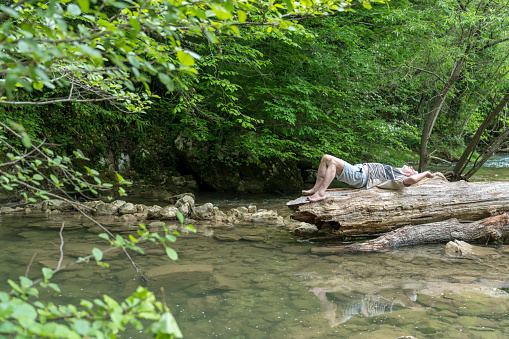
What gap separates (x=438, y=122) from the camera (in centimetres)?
1630

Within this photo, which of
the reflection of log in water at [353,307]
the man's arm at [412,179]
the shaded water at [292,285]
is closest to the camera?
the shaded water at [292,285]

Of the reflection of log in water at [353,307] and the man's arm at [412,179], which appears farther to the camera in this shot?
the man's arm at [412,179]

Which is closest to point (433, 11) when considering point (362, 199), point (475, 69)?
point (475, 69)

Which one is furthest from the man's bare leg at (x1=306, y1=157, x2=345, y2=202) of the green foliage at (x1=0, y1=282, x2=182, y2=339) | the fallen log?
the green foliage at (x1=0, y1=282, x2=182, y2=339)

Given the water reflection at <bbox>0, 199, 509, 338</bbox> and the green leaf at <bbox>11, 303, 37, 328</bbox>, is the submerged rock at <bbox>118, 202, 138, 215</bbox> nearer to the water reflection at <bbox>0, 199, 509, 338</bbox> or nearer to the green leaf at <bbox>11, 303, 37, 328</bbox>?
the water reflection at <bbox>0, 199, 509, 338</bbox>

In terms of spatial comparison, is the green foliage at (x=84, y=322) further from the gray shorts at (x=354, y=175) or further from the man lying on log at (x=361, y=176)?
the gray shorts at (x=354, y=175)

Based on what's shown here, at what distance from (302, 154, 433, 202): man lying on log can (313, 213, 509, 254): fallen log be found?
0.80 metres

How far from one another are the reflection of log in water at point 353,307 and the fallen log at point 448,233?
2.05 metres

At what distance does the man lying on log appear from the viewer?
21.1ft

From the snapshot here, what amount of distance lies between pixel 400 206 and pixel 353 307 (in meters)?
3.00

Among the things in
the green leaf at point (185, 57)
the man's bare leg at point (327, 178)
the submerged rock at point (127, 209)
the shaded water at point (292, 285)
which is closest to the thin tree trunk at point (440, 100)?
the shaded water at point (292, 285)

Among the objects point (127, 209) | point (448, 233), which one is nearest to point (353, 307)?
point (448, 233)

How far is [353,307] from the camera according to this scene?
4051 millimetres

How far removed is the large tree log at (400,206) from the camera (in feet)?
20.8
